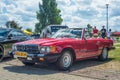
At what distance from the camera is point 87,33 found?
12.2 meters

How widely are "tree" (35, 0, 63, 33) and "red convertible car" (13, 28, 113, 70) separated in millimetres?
46842

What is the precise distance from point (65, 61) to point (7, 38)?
4235 millimetres

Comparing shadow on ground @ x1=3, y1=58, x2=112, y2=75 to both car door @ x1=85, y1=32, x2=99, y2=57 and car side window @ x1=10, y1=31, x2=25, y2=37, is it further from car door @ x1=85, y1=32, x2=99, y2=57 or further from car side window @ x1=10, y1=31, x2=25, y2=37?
car side window @ x1=10, y1=31, x2=25, y2=37

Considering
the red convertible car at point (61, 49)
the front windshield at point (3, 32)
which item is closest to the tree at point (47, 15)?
the front windshield at point (3, 32)

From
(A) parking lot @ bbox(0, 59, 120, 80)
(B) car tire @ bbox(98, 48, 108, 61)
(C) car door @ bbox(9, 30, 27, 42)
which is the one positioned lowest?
(A) parking lot @ bbox(0, 59, 120, 80)

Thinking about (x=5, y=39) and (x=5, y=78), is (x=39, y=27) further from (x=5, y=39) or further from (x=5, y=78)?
(x=5, y=78)

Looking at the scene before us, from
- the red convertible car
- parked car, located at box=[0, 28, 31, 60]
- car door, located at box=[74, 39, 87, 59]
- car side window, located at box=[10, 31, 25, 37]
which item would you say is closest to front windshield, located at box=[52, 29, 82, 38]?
the red convertible car

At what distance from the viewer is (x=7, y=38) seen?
14.1 m

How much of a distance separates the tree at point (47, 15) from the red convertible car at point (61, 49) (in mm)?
46842

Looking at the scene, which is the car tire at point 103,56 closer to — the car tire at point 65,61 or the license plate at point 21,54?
the car tire at point 65,61

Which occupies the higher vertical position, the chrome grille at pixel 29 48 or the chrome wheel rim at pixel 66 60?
the chrome grille at pixel 29 48

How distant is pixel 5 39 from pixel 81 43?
13.5 feet

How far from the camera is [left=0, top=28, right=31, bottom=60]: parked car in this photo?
13480 millimetres

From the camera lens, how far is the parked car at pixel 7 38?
44.2 ft
